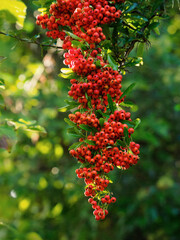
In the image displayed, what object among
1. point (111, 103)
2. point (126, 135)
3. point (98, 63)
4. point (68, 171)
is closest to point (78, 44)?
point (98, 63)

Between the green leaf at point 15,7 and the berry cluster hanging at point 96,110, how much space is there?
0.62 metres

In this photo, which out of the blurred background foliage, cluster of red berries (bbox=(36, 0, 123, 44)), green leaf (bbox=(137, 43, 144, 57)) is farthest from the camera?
the blurred background foliage

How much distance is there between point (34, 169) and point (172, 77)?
3142 millimetres

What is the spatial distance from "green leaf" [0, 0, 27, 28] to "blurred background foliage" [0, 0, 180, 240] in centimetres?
223

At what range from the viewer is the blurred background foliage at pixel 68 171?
15.1 feet

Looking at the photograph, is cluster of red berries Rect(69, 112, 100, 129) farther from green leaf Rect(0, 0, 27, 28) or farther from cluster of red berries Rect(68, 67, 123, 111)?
green leaf Rect(0, 0, 27, 28)

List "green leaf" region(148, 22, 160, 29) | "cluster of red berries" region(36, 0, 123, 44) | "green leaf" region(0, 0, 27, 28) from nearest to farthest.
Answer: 1. "cluster of red berries" region(36, 0, 123, 44)
2. "green leaf" region(148, 22, 160, 29)
3. "green leaf" region(0, 0, 27, 28)

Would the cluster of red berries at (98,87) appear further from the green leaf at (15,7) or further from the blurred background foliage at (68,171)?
the blurred background foliage at (68,171)

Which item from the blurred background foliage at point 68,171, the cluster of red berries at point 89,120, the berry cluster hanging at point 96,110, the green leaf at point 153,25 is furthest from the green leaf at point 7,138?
the blurred background foliage at point 68,171

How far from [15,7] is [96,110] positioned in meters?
1.09

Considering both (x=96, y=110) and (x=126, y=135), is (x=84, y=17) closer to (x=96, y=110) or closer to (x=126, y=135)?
(x=96, y=110)

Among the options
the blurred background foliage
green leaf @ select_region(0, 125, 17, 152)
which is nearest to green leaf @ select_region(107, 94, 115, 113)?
green leaf @ select_region(0, 125, 17, 152)

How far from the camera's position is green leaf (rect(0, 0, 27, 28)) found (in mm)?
1843

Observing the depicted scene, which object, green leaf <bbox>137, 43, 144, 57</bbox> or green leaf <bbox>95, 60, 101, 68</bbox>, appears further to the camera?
green leaf <bbox>137, 43, 144, 57</bbox>
